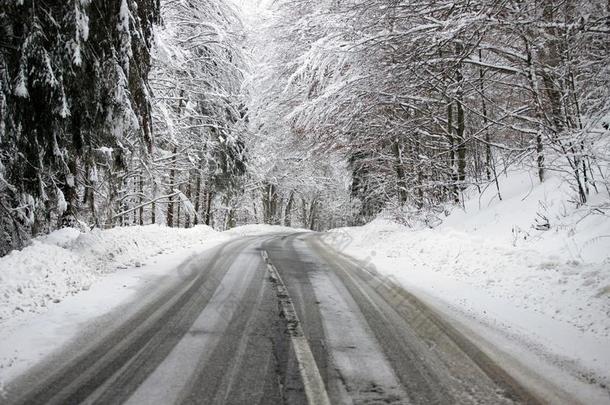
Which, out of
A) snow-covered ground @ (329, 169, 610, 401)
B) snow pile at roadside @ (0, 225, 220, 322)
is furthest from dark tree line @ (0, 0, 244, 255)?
snow-covered ground @ (329, 169, 610, 401)

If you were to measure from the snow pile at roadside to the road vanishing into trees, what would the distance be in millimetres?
1130

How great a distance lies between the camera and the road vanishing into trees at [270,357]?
3.64 meters

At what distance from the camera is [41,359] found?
167 inches

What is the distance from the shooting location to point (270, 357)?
4.43 metres

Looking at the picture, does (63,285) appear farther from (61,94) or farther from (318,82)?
(318,82)

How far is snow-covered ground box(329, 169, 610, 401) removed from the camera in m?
5.05

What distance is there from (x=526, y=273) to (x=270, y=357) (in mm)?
4983

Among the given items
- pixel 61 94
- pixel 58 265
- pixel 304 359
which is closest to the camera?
pixel 304 359

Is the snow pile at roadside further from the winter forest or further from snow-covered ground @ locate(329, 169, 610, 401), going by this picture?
snow-covered ground @ locate(329, 169, 610, 401)

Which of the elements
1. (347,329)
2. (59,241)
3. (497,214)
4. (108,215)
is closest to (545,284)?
(347,329)

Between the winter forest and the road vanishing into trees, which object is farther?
the winter forest

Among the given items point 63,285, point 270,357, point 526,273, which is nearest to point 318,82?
point 526,273

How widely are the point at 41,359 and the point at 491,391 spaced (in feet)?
12.8

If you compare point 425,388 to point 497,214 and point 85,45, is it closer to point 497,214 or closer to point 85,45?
point 85,45
